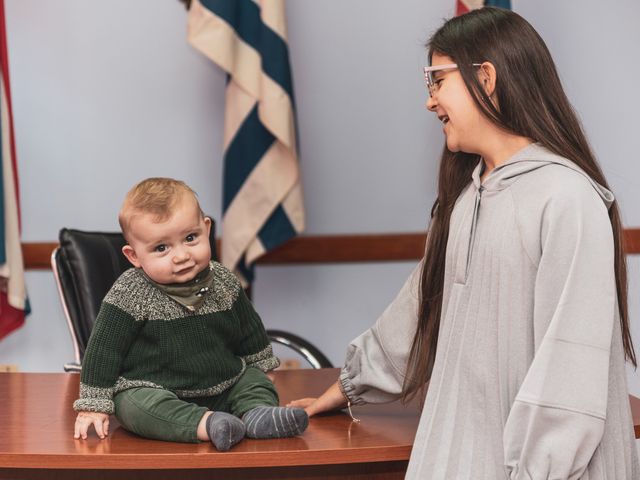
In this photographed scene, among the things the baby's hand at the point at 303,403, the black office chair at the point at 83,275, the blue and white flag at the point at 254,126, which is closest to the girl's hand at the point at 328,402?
the baby's hand at the point at 303,403

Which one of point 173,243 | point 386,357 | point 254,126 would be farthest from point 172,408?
point 254,126

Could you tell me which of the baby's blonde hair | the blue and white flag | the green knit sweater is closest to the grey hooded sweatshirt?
the green knit sweater

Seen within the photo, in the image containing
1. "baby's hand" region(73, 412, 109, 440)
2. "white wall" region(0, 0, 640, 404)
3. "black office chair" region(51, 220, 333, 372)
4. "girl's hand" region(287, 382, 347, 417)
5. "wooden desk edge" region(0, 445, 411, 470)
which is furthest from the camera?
"white wall" region(0, 0, 640, 404)

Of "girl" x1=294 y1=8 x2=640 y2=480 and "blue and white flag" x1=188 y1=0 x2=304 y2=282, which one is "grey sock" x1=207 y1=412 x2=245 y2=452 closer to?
"girl" x1=294 y1=8 x2=640 y2=480

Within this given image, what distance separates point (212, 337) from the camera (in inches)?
73.6

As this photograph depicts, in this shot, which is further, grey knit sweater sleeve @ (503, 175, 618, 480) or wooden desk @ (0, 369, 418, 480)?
wooden desk @ (0, 369, 418, 480)

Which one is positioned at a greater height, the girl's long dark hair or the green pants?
the girl's long dark hair

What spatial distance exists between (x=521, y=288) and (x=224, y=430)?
563mm

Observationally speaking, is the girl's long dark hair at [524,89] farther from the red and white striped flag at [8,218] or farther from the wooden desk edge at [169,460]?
the red and white striped flag at [8,218]

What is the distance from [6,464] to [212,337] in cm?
43

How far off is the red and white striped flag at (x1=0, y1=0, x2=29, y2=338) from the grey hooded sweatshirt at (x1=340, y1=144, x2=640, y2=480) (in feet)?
7.29

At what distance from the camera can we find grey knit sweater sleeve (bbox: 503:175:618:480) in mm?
1537

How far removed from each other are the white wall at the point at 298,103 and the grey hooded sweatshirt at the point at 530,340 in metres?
2.10

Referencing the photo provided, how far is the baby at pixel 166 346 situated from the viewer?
1776 mm
